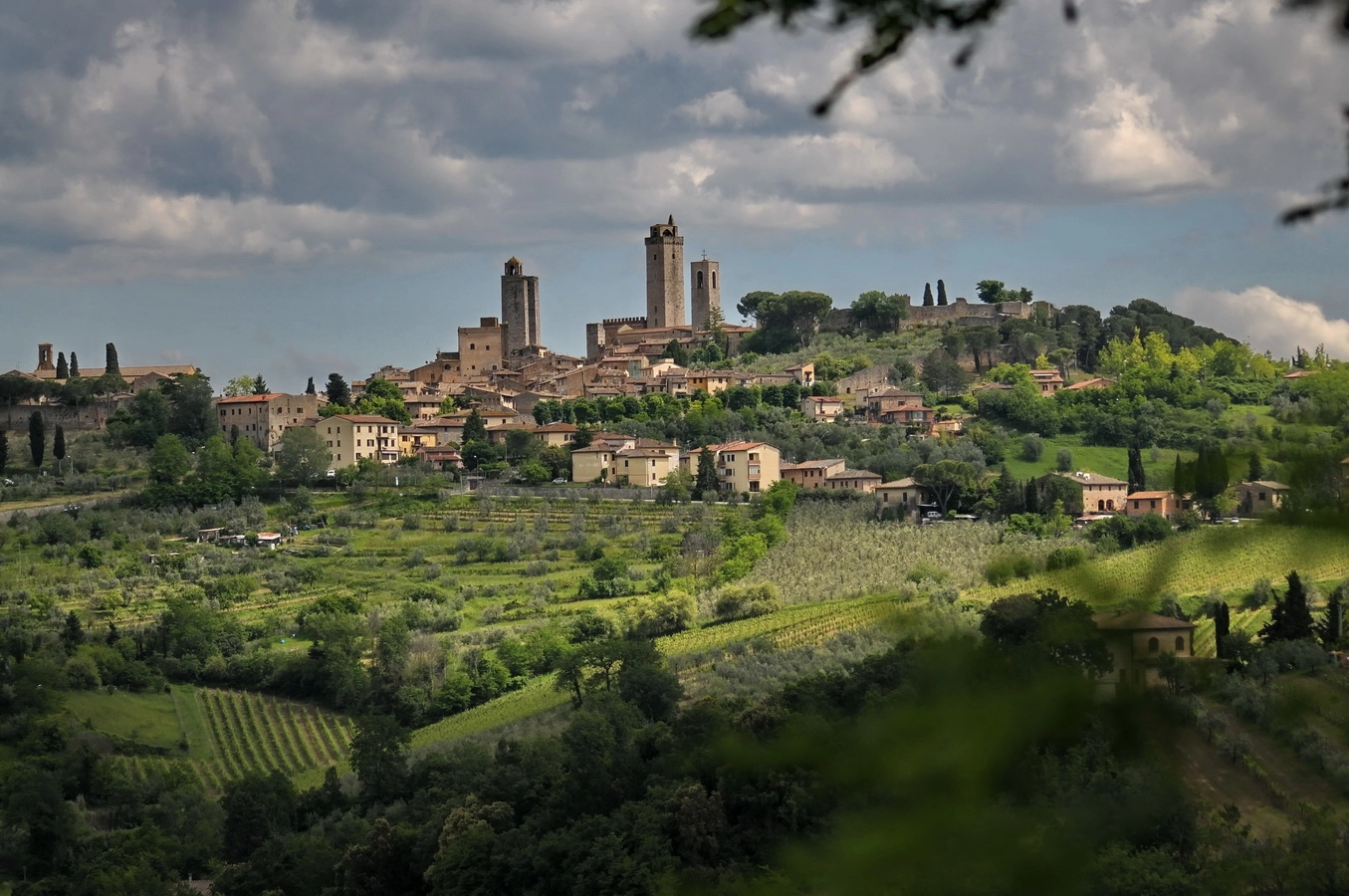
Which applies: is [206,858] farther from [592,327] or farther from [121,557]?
[592,327]

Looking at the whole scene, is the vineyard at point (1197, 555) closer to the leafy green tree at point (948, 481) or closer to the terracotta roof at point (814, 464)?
the leafy green tree at point (948, 481)

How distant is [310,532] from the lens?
49.5 meters

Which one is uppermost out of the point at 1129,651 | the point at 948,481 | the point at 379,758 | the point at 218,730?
the point at 1129,651

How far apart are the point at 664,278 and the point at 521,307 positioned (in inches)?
268

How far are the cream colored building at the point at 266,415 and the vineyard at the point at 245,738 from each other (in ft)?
75.9

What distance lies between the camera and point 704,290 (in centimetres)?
8000

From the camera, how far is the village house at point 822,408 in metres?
59.4

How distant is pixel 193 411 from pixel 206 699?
80.4ft

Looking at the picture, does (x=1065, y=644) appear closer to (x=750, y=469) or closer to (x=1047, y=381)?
(x=750, y=469)

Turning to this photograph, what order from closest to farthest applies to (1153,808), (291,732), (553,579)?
1. (1153,808)
2. (291,732)
3. (553,579)

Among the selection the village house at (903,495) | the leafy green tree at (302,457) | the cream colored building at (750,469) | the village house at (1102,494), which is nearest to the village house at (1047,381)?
the cream colored building at (750,469)

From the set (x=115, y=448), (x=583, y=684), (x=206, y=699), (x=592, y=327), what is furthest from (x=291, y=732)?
(x=592, y=327)

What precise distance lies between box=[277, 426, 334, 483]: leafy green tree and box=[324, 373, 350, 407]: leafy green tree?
7188 mm

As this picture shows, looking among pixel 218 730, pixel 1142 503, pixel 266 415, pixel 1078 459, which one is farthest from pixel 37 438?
pixel 1142 503
